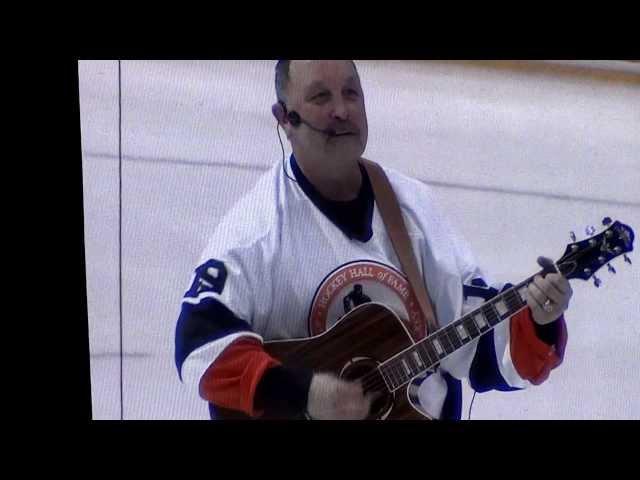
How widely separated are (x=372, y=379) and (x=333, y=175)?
612 millimetres

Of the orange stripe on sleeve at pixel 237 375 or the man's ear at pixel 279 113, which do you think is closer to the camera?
the orange stripe on sleeve at pixel 237 375

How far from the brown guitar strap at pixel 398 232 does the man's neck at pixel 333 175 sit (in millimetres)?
50

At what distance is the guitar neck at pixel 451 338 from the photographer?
3.38 m

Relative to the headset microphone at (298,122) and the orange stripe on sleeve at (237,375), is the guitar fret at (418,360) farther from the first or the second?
the headset microphone at (298,122)

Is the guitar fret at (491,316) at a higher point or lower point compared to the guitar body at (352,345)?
higher

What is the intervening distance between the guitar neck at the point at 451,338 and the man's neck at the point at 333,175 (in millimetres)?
486

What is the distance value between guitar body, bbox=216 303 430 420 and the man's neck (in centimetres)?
36

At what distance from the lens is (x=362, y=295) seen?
3363mm

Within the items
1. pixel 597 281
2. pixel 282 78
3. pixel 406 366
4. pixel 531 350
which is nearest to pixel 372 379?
pixel 406 366

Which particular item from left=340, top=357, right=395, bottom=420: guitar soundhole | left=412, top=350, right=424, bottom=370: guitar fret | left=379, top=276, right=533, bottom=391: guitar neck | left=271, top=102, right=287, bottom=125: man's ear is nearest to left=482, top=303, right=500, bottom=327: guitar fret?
left=379, top=276, right=533, bottom=391: guitar neck

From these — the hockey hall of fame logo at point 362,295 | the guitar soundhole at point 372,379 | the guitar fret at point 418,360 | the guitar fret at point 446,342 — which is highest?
the hockey hall of fame logo at point 362,295

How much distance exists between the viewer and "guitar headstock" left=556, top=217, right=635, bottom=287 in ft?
11.2

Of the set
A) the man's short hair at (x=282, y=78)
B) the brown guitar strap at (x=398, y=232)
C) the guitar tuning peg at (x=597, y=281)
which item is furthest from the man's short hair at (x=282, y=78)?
the guitar tuning peg at (x=597, y=281)

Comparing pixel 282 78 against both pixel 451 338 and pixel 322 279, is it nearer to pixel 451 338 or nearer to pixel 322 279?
pixel 322 279
